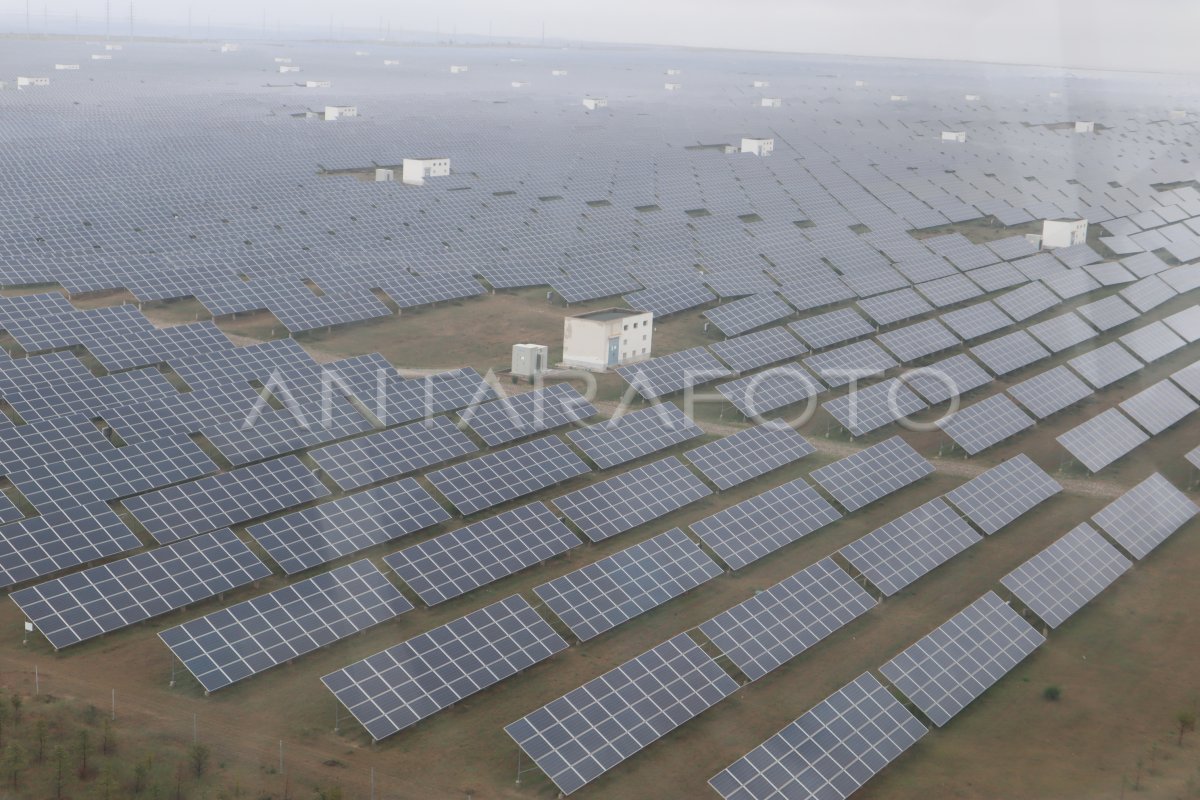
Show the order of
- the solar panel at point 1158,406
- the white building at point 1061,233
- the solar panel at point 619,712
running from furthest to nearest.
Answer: the white building at point 1061,233
the solar panel at point 1158,406
the solar panel at point 619,712

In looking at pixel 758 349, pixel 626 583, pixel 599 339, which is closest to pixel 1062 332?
pixel 758 349

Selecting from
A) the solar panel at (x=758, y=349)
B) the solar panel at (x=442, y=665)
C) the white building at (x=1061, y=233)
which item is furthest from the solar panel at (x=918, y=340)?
the solar panel at (x=442, y=665)

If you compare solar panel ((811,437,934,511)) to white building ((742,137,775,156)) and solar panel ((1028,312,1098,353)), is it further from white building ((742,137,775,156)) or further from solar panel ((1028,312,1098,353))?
white building ((742,137,775,156))

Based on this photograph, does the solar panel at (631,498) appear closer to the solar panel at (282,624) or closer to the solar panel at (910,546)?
the solar panel at (910,546)

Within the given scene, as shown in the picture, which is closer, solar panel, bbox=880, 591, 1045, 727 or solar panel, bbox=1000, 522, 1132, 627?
solar panel, bbox=880, 591, 1045, 727

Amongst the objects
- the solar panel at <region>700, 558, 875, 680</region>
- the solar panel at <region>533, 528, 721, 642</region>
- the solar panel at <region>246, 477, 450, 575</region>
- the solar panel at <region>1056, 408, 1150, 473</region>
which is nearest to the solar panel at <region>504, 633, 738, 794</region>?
the solar panel at <region>700, 558, 875, 680</region>

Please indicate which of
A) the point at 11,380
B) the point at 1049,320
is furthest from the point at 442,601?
the point at 1049,320
